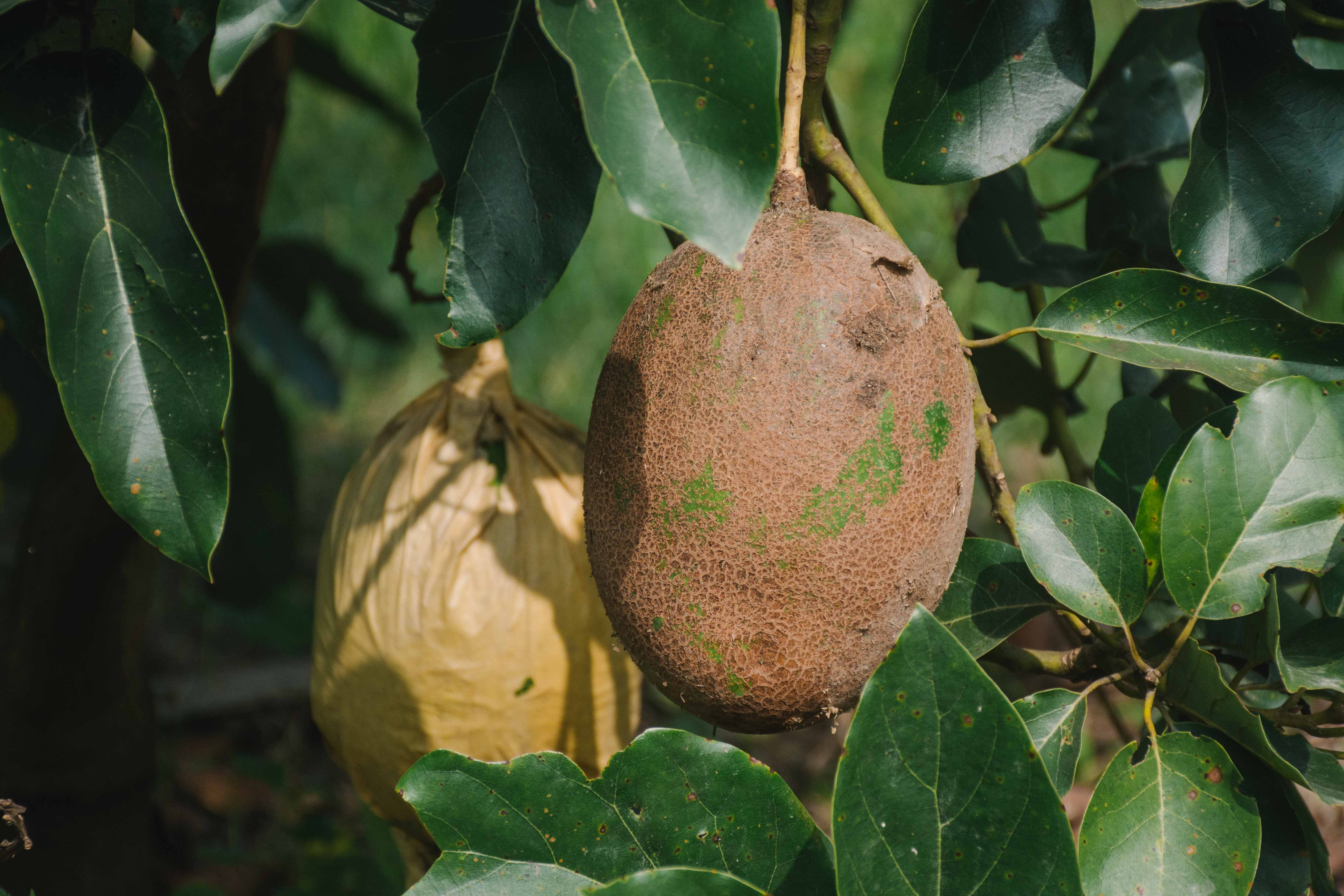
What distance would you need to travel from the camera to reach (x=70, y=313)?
2.35 ft

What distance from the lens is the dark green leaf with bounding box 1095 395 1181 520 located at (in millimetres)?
852

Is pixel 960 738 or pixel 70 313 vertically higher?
pixel 70 313

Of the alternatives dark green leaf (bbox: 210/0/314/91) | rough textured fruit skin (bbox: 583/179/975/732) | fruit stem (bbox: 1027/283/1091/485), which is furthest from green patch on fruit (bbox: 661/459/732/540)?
fruit stem (bbox: 1027/283/1091/485)

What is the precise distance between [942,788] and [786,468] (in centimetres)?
21

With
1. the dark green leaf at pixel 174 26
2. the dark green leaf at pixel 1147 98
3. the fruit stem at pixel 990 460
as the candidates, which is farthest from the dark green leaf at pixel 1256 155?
the dark green leaf at pixel 174 26

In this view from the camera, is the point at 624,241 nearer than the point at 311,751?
No

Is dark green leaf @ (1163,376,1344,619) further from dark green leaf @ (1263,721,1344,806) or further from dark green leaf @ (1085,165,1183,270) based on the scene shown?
dark green leaf @ (1085,165,1183,270)

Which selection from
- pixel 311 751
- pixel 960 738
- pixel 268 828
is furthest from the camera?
pixel 311 751

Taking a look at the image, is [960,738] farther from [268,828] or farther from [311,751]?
[311,751]

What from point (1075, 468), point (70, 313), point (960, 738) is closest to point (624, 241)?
point (1075, 468)

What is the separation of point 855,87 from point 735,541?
9.39ft

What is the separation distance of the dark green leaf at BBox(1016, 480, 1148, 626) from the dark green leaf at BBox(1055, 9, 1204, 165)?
0.60 m

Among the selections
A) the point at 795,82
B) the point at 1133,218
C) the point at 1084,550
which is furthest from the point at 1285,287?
the point at 795,82

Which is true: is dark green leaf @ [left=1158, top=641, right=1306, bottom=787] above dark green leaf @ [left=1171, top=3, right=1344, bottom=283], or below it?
below
